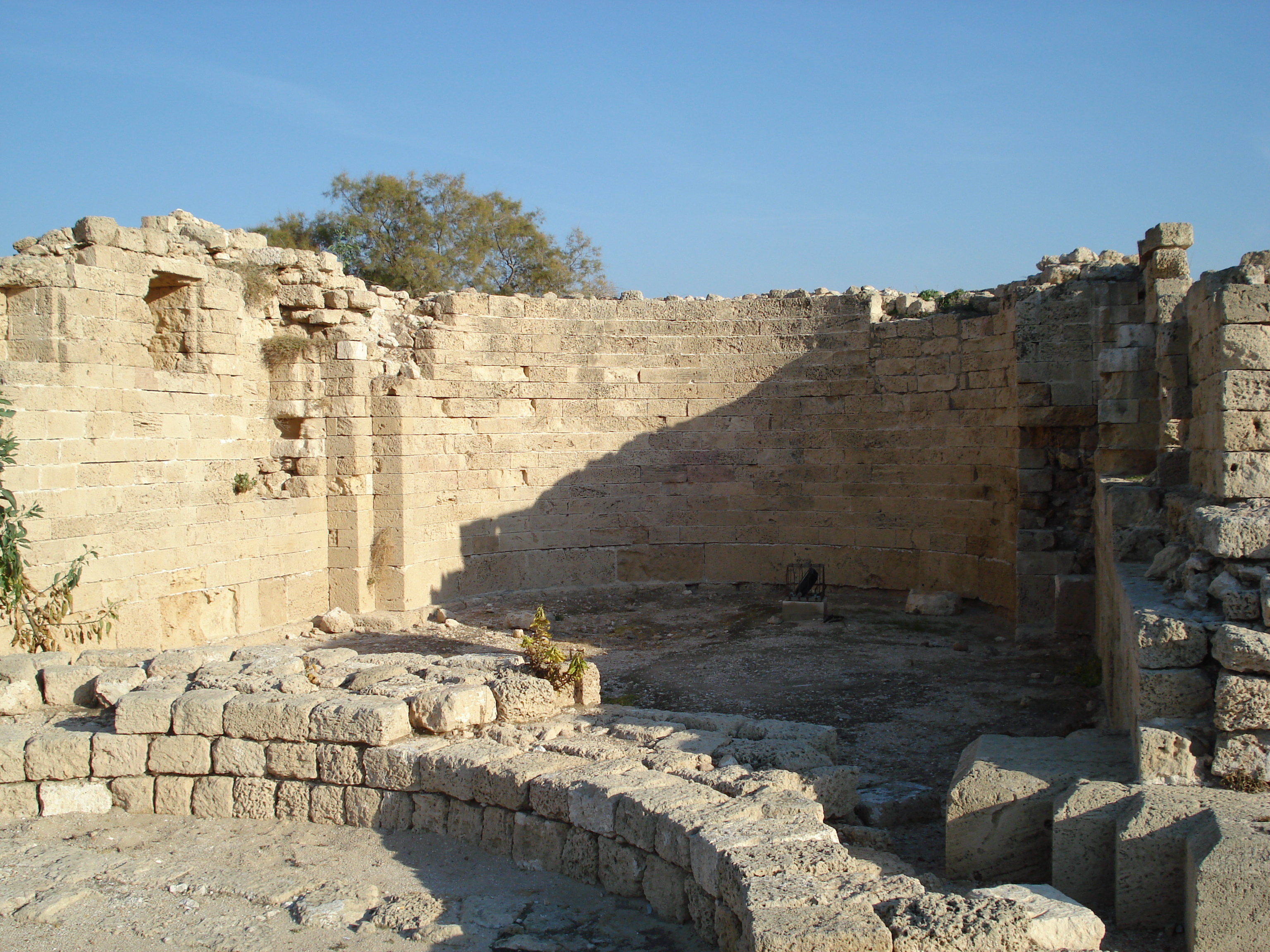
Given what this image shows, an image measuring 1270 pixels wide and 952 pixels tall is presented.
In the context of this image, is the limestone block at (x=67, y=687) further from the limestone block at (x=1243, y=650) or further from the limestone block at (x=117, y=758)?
the limestone block at (x=1243, y=650)

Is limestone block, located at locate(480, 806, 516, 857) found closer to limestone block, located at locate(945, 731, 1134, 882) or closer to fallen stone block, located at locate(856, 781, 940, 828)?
fallen stone block, located at locate(856, 781, 940, 828)

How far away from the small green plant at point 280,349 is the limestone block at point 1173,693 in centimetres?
833

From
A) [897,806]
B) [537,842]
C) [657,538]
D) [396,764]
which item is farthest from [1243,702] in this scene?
[657,538]

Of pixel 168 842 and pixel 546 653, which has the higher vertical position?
pixel 546 653

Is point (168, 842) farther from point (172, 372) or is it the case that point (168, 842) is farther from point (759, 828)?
point (172, 372)

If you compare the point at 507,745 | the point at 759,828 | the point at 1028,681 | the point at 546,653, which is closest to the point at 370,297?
the point at 546,653

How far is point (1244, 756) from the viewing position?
4012mm

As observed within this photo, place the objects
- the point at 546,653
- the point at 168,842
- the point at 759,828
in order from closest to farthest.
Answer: the point at 759,828
the point at 168,842
the point at 546,653

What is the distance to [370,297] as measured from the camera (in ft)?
35.0

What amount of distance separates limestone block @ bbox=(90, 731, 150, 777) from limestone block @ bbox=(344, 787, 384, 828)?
4.16 ft

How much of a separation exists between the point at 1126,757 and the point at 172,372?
7910 millimetres

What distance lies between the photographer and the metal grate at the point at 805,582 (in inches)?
438

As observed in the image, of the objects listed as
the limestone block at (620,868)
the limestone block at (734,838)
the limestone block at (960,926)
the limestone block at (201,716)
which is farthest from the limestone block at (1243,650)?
the limestone block at (201,716)

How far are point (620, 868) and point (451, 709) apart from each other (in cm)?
143
